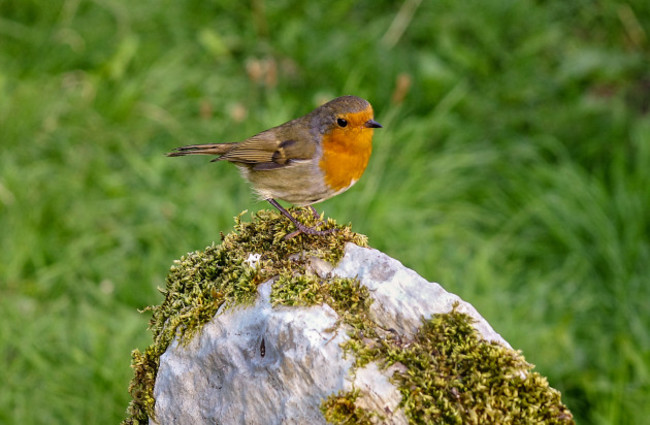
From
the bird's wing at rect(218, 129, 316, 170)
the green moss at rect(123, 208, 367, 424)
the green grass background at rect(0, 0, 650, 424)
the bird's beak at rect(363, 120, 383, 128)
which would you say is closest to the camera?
the green moss at rect(123, 208, 367, 424)

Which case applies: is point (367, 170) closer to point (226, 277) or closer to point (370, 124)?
point (370, 124)

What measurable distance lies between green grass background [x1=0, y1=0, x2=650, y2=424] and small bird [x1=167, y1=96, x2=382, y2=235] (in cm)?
137

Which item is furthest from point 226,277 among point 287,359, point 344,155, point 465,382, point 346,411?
point 344,155

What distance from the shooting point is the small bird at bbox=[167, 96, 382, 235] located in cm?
346

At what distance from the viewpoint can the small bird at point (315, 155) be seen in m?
Answer: 3.46

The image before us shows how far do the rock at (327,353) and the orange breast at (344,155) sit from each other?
0.90 meters

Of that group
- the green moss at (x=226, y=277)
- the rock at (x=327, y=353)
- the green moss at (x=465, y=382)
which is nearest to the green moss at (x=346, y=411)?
the rock at (x=327, y=353)

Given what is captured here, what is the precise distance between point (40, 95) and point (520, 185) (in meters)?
3.75

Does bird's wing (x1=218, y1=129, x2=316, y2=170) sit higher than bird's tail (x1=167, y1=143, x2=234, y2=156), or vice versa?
bird's tail (x1=167, y1=143, x2=234, y2=156)

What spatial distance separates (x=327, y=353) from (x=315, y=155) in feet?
4.87

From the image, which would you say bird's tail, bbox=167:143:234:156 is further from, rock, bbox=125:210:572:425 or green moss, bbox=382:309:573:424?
green moss, bbox=382:309:573:424

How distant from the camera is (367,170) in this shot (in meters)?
5.66

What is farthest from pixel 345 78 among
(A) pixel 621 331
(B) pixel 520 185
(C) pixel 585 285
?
(A) pixel 621 331

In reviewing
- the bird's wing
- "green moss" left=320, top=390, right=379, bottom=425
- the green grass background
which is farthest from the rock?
the green grass background
